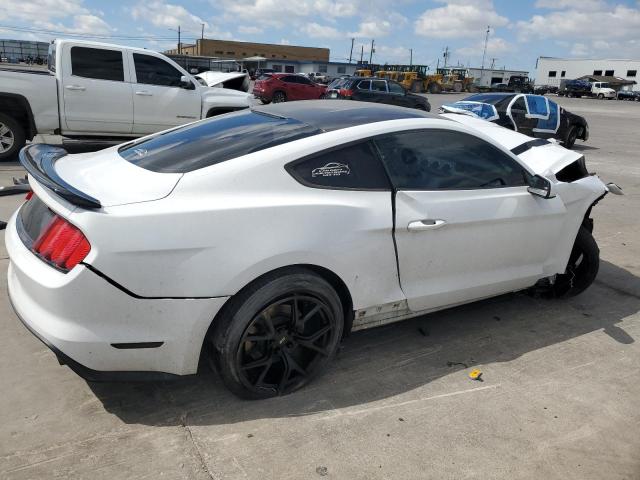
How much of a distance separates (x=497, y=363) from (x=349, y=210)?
1.48m

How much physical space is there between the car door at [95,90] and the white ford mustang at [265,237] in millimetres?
5740

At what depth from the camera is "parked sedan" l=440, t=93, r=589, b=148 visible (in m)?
13.3

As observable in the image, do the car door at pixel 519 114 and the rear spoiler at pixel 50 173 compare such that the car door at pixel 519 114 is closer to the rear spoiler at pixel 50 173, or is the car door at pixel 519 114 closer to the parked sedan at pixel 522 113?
the parked sedan at pixel 522 113

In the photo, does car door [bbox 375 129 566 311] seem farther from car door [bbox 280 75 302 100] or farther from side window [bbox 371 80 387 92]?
car door [bbox 280 75 302 100]

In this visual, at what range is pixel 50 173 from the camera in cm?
266

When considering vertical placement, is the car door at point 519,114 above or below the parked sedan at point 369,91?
below

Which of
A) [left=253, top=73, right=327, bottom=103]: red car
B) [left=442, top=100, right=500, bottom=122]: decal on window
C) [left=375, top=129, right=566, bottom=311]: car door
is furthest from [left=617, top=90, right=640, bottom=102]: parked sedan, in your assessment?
[left=375, top=129, right=566, bottom=311]: car door

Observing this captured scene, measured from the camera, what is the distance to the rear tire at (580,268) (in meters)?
4.31

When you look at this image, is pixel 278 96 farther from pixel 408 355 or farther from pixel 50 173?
pixel 50 173

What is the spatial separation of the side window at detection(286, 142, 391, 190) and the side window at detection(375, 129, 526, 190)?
9 cm

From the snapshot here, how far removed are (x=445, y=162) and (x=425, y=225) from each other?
54 cm

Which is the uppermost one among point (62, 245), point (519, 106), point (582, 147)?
point (519, 106)

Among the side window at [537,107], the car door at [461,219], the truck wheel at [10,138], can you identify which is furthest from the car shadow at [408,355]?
the side window at [537,107]

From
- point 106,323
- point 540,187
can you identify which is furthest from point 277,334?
point 540,187
